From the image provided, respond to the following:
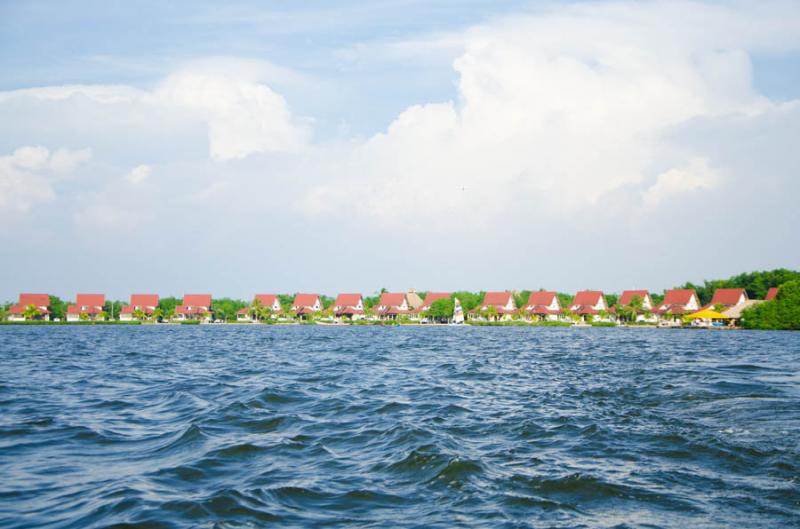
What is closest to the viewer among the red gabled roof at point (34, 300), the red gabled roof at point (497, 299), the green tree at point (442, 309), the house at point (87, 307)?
the green tree at point (442, 309)

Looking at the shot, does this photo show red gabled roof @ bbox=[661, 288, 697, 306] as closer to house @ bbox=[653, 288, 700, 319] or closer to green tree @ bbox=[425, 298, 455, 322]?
house @ bbox=[653, 288, 700, 319]

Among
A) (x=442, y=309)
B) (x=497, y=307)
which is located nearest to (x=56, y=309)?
(x=442, y=309)

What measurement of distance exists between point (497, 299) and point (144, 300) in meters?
64.4

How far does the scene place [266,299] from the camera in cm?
12112

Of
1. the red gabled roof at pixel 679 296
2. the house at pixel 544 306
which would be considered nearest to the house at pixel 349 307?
the house at pixel 544 306

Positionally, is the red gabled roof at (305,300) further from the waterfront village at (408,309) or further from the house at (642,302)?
the house at (642,302)

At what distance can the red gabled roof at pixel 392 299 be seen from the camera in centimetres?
11556

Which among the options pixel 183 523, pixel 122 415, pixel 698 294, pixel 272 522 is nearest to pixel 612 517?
pixel 272 522

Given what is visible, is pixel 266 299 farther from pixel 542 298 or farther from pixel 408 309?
pixel 542 298

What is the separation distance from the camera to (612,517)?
6.16 meters

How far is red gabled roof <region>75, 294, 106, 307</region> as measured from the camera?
114 m

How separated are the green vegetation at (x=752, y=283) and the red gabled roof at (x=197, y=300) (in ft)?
278

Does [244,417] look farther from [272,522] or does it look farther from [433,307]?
[433,307]

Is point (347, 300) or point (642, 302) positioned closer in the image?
point (642, 302)
